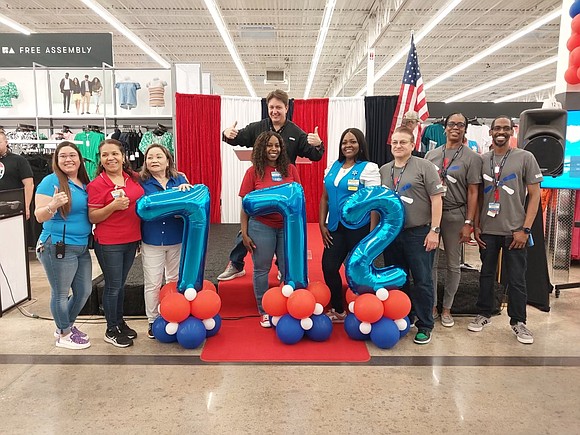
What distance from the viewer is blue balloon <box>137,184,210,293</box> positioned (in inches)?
110

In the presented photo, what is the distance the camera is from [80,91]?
22.0ft

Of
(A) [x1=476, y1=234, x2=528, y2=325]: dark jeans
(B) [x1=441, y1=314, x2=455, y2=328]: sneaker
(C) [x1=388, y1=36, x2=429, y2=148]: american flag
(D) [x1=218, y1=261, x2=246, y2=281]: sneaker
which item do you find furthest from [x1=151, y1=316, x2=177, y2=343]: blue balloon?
(C) [x1=388, y1=36, x2=429, y2=148]: american flag

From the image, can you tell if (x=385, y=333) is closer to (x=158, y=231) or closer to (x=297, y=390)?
(x=297, y=390)

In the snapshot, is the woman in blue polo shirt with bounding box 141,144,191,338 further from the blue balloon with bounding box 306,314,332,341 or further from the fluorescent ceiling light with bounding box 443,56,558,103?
the fluorescent ceiling light with bounding box 443,56,558,103

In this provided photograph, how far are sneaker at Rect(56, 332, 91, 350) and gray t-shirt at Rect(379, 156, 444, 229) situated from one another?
7.45 ft

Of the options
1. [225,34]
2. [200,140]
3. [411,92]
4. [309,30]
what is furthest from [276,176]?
[225,34]

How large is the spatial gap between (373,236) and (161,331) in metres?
1.52

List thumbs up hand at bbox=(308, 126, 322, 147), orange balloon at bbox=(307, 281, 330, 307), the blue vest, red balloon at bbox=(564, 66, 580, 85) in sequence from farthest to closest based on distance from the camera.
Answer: red balloon at bbox=(564, 66, 580, 85), thumbs up hand at bbox=(308, 126, 322, 147), orange balloon at bbox=(307, 281, 330, 307), the blue vest

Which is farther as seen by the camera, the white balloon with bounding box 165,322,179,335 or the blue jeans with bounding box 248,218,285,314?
the blue jeans with bounding box 248,218,285,314

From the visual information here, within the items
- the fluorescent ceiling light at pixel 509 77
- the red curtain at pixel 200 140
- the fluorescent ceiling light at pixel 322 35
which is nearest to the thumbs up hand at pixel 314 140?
the red curtain at pixel 200 140

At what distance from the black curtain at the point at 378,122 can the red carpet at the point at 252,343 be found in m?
3.73

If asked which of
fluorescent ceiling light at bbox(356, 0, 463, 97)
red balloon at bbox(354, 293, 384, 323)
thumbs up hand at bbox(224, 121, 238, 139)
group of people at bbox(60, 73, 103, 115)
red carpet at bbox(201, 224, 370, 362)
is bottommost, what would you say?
red carpet at bbox(201, 224, 370, 362)

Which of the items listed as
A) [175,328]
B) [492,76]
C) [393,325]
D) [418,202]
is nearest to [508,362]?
[393,325]

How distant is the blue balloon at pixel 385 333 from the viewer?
9.72 ft
